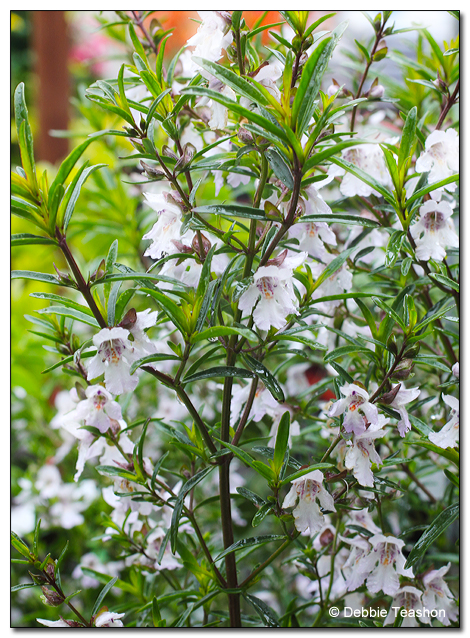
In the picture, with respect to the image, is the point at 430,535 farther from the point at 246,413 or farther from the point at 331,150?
the point at 331,150

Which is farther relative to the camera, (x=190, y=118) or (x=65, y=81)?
(x=65, y=81)

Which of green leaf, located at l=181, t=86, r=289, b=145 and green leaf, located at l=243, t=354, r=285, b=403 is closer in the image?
green leaf, located at l=181, t=86, r=289, b=145

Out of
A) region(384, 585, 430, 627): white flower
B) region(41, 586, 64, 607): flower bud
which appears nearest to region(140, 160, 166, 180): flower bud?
region(41, 586, 64, 607): flower bud

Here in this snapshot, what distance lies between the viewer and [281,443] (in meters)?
0.67

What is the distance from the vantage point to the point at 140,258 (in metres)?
1.43

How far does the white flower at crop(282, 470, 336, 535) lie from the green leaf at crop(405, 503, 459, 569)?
0.14 meters

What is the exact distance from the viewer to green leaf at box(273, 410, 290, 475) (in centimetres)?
65

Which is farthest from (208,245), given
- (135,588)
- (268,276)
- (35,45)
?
(35,45)

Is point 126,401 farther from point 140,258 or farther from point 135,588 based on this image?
point 140,258

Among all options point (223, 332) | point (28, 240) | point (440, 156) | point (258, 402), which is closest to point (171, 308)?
point (223, 332)

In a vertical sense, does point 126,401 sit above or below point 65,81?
below

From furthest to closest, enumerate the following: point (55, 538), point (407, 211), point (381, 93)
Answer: point (55, 538) < point (381, 93) < point (407, 211)

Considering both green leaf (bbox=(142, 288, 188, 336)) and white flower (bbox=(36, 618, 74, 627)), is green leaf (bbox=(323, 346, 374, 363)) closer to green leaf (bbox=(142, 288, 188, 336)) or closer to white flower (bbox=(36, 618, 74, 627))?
green leaf (bbox=(142, 288, 188, 336))
